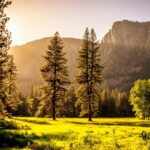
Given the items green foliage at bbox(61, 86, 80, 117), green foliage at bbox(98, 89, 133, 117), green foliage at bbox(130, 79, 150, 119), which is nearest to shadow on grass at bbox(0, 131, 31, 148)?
green foliage at bbox(130, 79, 150, 119)

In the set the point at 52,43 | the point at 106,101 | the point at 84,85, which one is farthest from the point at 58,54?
the point at 106,101

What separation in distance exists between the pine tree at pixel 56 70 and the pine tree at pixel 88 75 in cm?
286

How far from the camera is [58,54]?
2484 inches

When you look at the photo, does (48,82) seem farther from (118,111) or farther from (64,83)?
(118,111)

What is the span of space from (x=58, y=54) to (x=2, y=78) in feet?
104

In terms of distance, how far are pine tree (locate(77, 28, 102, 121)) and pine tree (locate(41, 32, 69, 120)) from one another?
286 cm

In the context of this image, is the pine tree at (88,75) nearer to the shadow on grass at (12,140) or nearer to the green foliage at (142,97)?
the green foliage at (142,97)

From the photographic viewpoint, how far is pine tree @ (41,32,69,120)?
61.7 meters

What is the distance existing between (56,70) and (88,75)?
5.64 m

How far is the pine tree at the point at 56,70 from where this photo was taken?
61656mm

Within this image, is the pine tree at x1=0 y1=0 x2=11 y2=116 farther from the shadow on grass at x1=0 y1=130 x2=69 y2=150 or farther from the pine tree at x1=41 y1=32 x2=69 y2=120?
the pine tree at x1=41 y1=32 x2=69 y2=120

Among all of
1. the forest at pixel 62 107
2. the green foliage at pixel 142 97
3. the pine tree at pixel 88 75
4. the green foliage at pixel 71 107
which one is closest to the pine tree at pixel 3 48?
the forest at pixel 62 107

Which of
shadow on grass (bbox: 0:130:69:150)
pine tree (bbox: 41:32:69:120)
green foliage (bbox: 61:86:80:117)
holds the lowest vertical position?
shadow on grass (bbox: 0:130:69:150)

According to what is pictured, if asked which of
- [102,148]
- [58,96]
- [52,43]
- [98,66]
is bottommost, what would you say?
[102,148]
